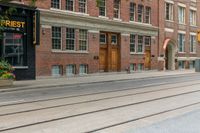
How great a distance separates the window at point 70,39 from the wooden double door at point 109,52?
400 centimetres

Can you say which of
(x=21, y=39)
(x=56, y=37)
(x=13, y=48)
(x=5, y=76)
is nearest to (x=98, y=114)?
(x=5, y=76)

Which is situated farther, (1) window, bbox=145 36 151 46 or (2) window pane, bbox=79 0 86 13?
(1) window, bbox=145 36 151 46

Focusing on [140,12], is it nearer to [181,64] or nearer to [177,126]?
[181,64]

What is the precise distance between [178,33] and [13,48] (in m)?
25.7

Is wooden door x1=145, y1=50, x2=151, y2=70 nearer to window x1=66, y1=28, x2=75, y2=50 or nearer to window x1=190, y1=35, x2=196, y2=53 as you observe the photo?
window x1=66, y1=28, x2=75, y2=50

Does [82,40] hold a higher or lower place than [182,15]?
lower

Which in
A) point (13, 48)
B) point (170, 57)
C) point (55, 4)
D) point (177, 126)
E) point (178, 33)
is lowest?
point (177, 126)

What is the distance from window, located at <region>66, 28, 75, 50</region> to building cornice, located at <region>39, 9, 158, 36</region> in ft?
1.53

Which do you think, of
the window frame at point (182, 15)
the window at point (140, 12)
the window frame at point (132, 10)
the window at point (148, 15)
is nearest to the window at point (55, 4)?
the window frame at point (132, 10)

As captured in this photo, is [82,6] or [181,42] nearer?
[82,6]

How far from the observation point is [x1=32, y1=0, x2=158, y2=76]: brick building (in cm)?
2489

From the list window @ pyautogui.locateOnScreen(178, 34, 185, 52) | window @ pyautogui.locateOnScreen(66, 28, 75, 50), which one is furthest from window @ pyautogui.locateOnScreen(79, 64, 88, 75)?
window @ pyautogui.locateOnScreen(178, 34, 185, 52)

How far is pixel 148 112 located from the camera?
9.85 m

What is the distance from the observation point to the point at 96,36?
28938 millimetres
